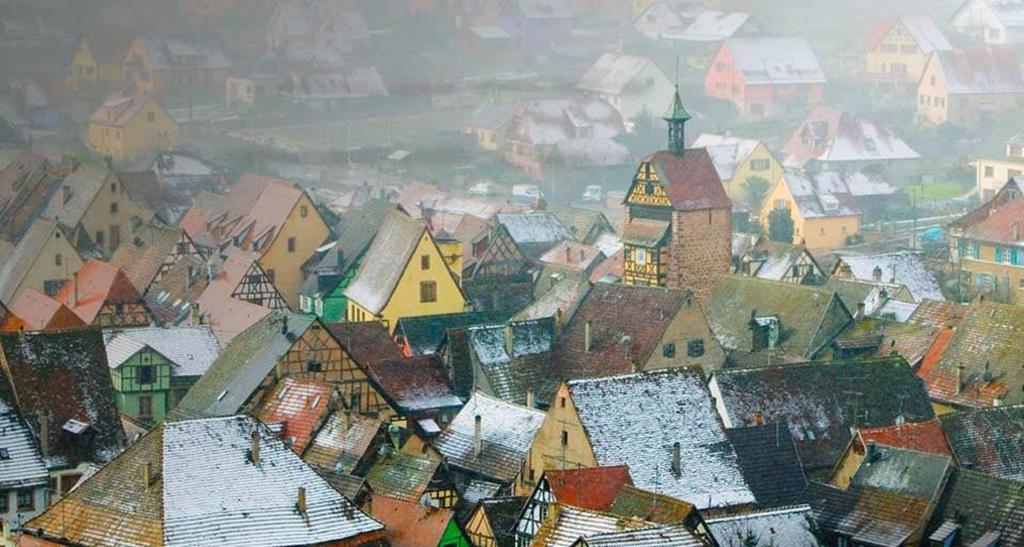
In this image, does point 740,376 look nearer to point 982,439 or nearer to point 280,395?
point 982,439

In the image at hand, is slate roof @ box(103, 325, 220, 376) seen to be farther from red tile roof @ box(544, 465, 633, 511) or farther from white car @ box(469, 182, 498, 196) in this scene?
white car @ box(469, 182, 498, 196)

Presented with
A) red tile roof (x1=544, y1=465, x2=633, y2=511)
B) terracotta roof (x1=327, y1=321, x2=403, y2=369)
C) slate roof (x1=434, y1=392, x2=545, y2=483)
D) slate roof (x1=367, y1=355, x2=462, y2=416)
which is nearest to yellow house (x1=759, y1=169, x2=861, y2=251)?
terracotta roof (x1=327, y1=321, x2=403, y2=369)

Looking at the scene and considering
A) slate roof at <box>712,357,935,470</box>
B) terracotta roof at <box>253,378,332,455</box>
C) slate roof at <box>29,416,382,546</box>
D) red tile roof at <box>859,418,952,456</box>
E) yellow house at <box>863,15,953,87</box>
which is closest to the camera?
slate roof at <box>29,416,382,546</box>

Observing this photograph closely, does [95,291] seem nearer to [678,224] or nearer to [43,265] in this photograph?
[43,265]

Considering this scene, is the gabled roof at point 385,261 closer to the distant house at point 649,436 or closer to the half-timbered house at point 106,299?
the half-timbered house at point 106,299

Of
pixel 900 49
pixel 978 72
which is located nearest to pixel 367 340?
pixel 978 72

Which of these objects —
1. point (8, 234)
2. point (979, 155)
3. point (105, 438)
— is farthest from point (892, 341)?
point (979, 155)
